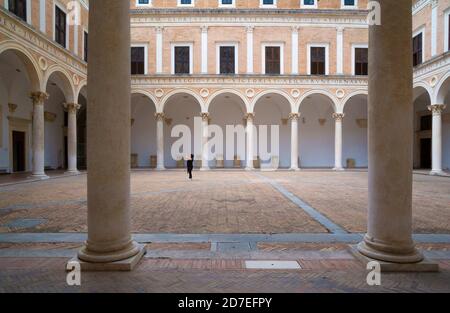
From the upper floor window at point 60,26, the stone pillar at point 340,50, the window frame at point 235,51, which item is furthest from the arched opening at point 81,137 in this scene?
the stone pillar at point 340,50

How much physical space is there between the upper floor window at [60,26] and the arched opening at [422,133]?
28.7 meters

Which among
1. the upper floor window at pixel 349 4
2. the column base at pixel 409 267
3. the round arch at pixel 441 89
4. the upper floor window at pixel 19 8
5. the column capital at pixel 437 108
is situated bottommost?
the column base at pixel 409 267

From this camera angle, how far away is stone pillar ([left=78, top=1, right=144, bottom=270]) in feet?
12.0

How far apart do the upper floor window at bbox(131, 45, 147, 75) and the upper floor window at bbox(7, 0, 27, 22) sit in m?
9.79

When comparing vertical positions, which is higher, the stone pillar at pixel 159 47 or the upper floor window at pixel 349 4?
the upper floor window at pixel 349 4

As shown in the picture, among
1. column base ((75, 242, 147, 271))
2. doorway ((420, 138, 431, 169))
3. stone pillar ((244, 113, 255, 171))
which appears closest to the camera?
column base ((75, 242, 147, 271))

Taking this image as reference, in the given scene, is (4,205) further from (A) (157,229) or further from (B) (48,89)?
(B) (48,89)

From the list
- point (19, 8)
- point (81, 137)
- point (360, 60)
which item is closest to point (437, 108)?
point (360, 60)

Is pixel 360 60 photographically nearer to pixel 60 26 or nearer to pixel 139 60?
pixel 139 60

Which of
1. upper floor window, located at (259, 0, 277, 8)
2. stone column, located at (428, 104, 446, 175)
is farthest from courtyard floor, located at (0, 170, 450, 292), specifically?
upper floor window, located at (259, 0, 277, 8)

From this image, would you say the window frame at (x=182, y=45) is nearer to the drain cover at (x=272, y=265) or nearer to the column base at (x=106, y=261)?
the column base at (x=106, y=261)

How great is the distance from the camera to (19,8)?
14.4m

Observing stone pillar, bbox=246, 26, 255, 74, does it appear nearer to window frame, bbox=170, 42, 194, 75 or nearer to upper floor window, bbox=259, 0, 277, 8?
upper floor window, bbox=259, 0, 277, 8

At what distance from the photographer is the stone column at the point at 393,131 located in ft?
12.1
